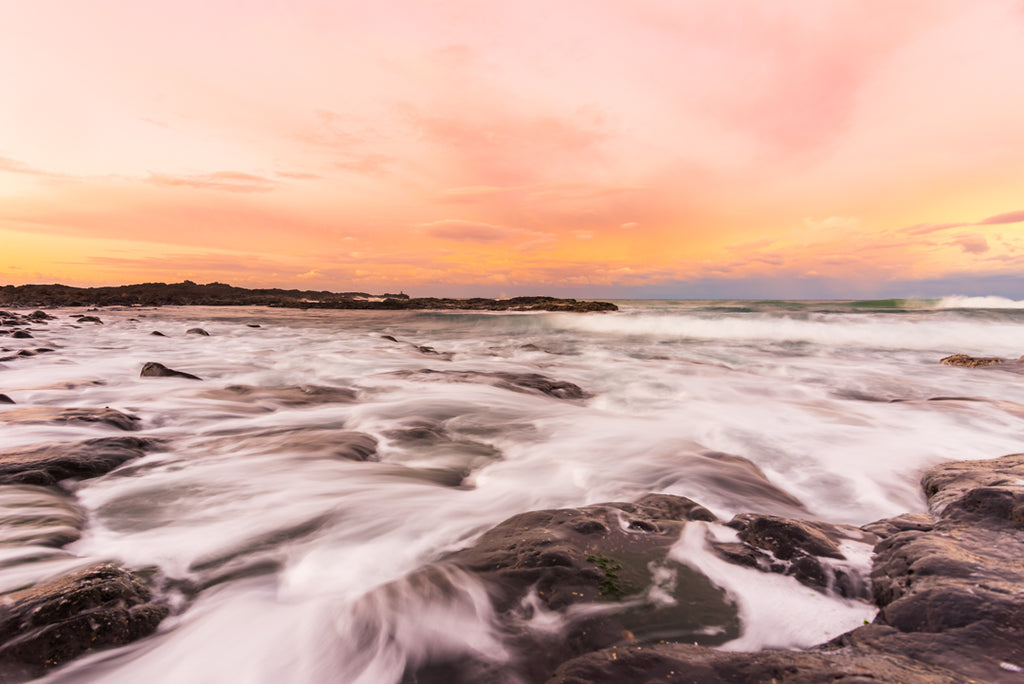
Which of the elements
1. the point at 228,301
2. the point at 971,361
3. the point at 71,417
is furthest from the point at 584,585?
the point at 228,301

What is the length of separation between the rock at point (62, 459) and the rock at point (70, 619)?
200 cm

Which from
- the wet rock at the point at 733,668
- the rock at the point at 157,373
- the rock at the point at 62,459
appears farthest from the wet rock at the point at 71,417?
the wet rock at the point at 733,668

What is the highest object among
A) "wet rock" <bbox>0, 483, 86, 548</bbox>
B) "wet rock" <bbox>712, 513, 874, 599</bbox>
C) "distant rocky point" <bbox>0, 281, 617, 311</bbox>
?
"distant rocky point" <bbox>0, 281, 617, 311</bbox>

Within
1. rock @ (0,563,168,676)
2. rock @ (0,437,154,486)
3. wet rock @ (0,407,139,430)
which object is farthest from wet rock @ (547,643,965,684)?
wet rock @ (0,407,139,430)

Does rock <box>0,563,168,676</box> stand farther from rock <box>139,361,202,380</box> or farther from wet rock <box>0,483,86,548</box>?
rock <box>139,361,202,380</box>

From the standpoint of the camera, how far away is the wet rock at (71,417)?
5281 millimetres

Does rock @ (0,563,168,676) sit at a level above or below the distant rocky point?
below

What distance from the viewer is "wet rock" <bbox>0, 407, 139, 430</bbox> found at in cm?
528

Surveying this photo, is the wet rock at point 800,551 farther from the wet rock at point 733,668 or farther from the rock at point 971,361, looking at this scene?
the rock at point 971,361

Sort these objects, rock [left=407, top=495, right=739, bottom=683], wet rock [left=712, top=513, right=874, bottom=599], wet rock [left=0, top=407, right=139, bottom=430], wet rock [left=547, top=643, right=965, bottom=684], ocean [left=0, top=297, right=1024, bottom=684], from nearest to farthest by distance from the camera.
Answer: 1. wet rock [left=547, top=643, right=965, bottom=684]
2. rock [left=407, top=495, right=739, bottom=683]
3. ocean [left=0, top=297, right=1024, bottom=684]
4. wet rock [left=712, top=513, right=874, bottom=599]
5. wet rock [left=0, top=407, right=139, bottom=430]

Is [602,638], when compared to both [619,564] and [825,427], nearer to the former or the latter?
[619,564]

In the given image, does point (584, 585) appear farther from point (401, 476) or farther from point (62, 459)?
point (62, 459)

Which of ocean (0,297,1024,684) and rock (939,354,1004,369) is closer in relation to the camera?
ocean (0,297,1024,684)

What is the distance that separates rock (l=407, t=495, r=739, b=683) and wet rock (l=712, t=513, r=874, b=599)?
0.39m
